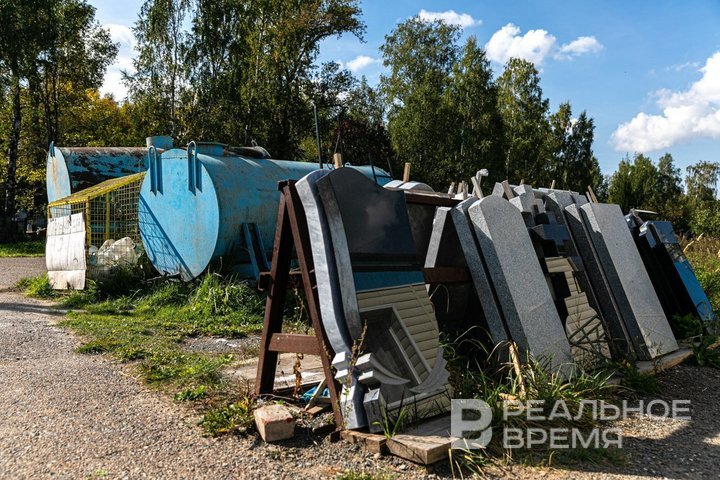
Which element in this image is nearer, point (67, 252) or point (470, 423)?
point (470, 423)

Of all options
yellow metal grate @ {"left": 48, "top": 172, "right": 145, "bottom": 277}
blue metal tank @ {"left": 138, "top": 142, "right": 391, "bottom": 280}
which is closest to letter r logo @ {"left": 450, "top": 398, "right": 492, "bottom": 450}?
blue metal tank @ {"left": 138, "top": 142, "right": 391, "bottom": 280}

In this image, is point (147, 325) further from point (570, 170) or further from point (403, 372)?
point (570, 170)

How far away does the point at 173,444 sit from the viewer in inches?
129

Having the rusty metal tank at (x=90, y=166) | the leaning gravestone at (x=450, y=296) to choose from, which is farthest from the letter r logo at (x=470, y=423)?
the rusty metal tank at (x=90, y=166)

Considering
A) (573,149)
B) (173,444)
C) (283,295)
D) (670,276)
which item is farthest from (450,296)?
(573,149)

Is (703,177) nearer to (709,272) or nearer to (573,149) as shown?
(573,149)

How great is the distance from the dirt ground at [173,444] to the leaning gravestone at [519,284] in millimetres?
709

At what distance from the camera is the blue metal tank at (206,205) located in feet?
30.0

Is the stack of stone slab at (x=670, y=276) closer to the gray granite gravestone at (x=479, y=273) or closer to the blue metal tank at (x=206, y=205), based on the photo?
the gray granite gravestone at (x=479, y=273)

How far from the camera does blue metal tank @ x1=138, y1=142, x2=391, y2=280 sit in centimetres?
916

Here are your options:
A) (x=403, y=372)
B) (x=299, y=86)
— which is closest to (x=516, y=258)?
(x=403, y=372)

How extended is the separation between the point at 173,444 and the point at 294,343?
0.90 m

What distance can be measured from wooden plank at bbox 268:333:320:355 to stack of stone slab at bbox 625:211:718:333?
14.3 ft

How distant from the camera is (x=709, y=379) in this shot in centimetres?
494
